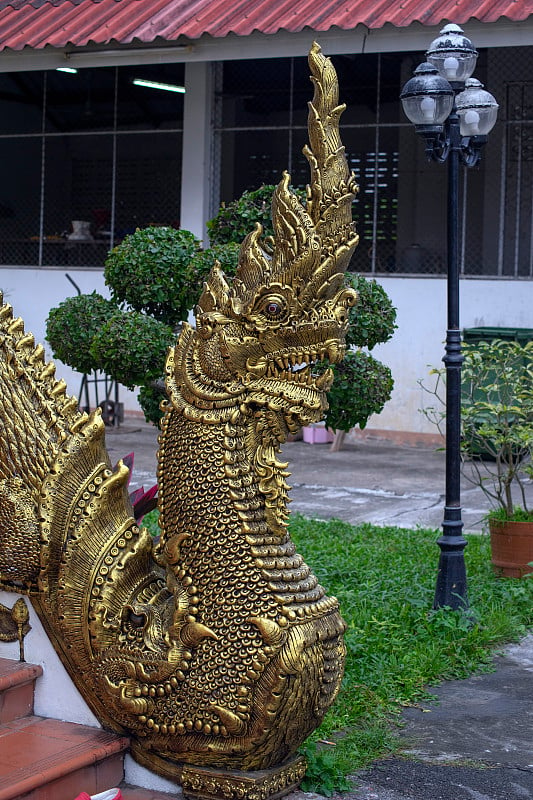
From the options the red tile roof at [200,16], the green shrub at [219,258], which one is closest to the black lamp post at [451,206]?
the green shrub at [219,258]

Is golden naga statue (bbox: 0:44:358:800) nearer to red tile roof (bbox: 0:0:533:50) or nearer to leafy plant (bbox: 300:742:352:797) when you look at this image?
leafy plant (bbox: 300:742:352:797)

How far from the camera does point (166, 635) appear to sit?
11.1ft

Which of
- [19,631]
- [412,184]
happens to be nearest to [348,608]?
→ [19,631]

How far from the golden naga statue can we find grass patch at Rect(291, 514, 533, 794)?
70 centimetres

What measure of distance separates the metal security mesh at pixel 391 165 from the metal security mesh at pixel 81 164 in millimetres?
1063

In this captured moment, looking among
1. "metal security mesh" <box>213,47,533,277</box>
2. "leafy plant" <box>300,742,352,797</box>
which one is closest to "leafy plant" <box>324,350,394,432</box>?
"leafy plant" <box>300,742,352,797</box>

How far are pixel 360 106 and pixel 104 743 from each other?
13110mm

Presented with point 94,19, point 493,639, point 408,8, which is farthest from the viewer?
point 94,19

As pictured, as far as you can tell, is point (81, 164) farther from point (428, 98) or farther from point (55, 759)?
point (55, 759)

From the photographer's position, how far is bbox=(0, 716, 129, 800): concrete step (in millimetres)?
3191

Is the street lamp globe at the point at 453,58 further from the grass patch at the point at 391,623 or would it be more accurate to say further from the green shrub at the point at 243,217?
the grass patch at the point at 391,623

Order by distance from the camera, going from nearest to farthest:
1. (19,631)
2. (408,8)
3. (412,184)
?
1. (19,631)
2. (408,8)
3. (412,184)

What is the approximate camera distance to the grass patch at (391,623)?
4543 millimetres

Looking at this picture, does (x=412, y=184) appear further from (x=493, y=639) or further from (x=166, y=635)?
(x=166, y=635)
